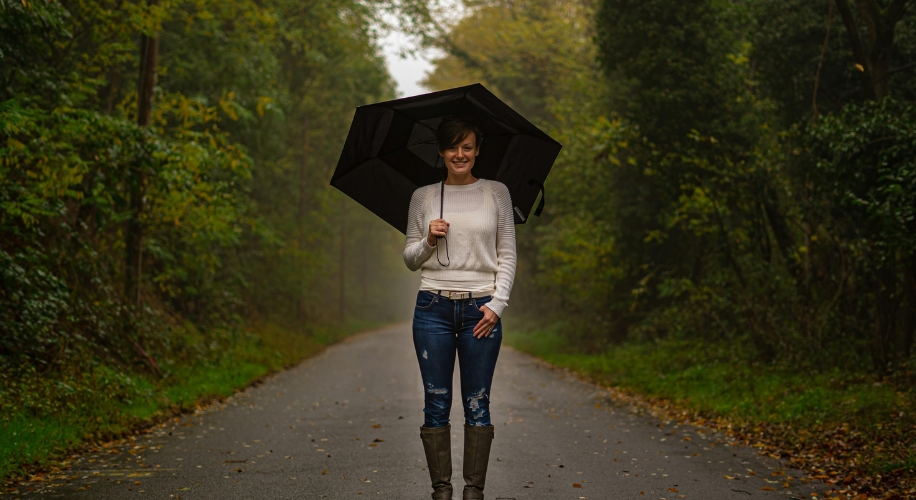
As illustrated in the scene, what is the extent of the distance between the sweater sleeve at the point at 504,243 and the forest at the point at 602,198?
3.67m

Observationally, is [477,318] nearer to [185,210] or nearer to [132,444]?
[132,444]

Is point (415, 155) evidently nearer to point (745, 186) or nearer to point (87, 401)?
point (87, 401)

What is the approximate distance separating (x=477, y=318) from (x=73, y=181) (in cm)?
670

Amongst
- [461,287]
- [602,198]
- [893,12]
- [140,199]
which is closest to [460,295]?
[461,287]

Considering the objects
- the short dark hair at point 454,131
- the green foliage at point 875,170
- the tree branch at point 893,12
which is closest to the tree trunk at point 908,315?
the green foliage at point 875,170

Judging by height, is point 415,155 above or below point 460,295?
above

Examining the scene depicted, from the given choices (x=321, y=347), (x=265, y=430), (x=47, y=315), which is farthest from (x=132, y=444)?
(x=321, y=347)

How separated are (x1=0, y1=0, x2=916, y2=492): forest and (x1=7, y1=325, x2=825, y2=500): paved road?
843mm

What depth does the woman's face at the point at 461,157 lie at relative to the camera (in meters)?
4.48

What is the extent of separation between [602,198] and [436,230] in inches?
623

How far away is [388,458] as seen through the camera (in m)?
7.10

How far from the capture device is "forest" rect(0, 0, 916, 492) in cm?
916

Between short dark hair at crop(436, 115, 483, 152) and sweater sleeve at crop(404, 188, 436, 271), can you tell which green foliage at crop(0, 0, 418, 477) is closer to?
sweater sleeve at crop(404, 188, 436, 271)

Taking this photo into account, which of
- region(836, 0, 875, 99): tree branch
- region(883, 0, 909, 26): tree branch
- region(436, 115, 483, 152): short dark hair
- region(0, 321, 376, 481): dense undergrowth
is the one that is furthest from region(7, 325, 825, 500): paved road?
region(883, 0, 909, 26): tree branch
